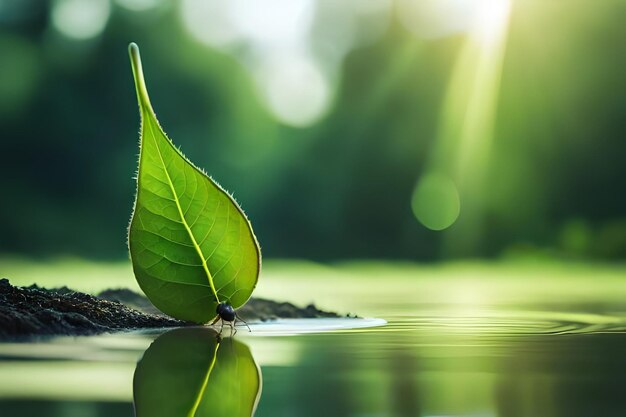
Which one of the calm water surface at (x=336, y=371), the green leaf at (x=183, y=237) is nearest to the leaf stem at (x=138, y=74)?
the green leaf at (x=183, y=237)

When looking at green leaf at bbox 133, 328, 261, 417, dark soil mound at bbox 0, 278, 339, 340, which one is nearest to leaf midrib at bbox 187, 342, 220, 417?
green leaf at bbox 133, 328, 261, 417

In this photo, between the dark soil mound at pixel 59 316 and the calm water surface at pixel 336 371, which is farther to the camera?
the dark soil mound at pixel 59 316

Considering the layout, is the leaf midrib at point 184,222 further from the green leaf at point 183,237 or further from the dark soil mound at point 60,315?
the dark soil mound at point 60,315

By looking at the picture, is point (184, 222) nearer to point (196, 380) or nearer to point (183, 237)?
point (183, 237)

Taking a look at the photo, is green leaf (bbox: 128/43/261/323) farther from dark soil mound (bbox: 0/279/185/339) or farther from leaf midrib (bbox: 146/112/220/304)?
dark soil mound (bbox: 0/279/185/339)

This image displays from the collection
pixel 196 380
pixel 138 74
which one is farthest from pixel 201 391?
pixel 138 74

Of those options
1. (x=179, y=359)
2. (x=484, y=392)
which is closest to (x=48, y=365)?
(x=179, y=359)
